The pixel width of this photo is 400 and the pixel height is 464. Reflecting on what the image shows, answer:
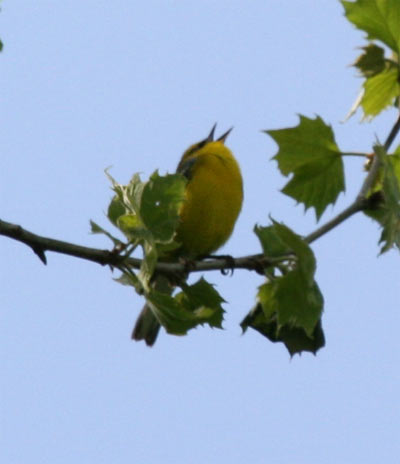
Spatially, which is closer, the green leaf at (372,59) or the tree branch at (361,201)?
the tree branch at (361,201)

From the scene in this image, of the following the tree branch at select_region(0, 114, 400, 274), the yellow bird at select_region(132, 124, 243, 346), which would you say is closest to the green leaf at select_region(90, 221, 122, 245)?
the tree branch at select_region(0, 114, 400, 274)

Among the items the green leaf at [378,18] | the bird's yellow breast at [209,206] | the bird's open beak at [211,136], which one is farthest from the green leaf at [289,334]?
the bird's open beak at [211,136]

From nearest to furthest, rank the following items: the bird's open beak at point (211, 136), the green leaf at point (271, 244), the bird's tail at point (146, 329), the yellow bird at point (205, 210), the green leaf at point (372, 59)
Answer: the green leaf at point (271, 244) < the green leaf at point (372, 59) < the bird's tail at point (146, 329) < the yellow bird at point (205, 210) < the bird's open beak at point (211, 136)

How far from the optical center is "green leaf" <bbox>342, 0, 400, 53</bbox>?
9.45ft

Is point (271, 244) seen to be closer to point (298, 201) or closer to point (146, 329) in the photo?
point (298, 201)

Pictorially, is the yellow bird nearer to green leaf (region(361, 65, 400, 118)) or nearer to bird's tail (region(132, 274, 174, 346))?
bird's tail (region(132, 274, 174, 346))

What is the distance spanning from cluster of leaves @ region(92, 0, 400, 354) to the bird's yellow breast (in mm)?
2371

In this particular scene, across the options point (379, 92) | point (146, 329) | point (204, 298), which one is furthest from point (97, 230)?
point (146, 329)

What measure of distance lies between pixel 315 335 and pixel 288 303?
0.35 metres

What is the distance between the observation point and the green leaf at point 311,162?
9.29 ft

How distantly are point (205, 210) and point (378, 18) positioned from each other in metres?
2.72

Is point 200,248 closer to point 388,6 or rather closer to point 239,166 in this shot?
point 239,166

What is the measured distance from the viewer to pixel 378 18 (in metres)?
2.90

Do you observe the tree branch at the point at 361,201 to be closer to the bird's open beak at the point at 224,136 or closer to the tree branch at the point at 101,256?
the tree branch at the point at 101,256
